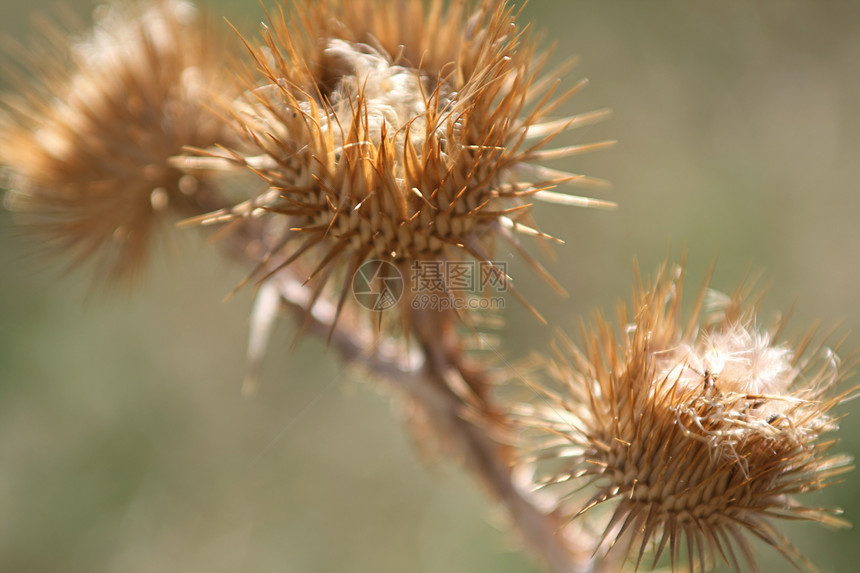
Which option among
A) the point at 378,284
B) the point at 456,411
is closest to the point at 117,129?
the point at 378,284

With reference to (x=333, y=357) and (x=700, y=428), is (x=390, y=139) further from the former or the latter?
(x=333, y=357)

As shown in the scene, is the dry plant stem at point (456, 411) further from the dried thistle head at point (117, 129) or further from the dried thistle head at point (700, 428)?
the dried thistle head at point (117, 129)

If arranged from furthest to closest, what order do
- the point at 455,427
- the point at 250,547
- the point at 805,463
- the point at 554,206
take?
the point at 554,206 → the point at 250,547 → the point at 455,427 → the point at 805,463

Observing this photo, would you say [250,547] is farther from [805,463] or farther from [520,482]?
[805,463]

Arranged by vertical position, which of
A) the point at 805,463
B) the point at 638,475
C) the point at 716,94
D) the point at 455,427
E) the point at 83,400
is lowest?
the point at 83,400

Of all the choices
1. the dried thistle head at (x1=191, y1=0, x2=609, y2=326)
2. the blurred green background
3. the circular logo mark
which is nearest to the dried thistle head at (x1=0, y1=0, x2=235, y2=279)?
the dried thistle head at (x1=191, y1=0, x2=609, y2=326)

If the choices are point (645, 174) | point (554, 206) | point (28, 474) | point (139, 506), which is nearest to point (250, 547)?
point (139, 506)

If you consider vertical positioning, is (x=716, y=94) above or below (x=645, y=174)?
above
